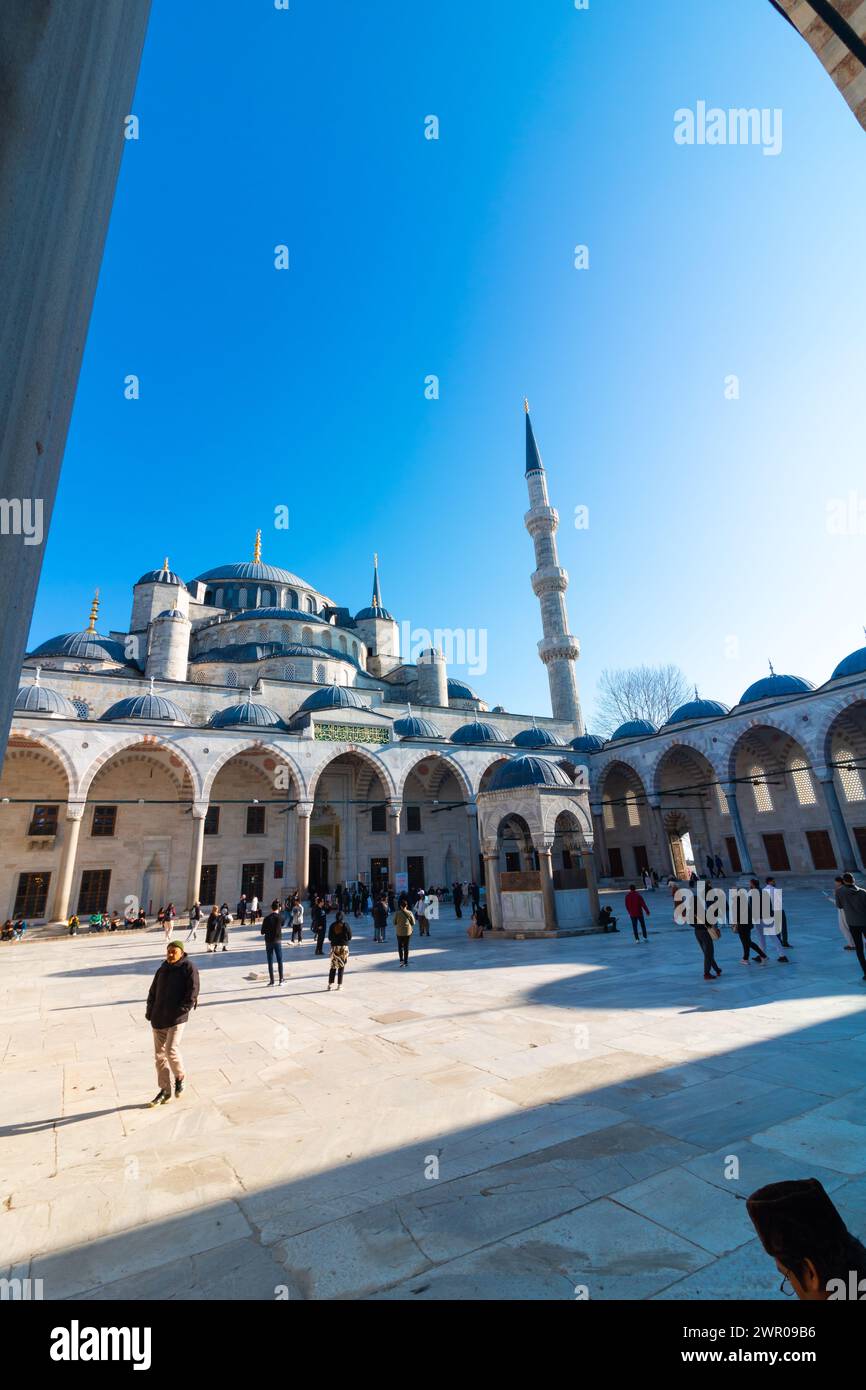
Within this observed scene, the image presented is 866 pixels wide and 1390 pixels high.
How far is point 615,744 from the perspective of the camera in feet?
92.0

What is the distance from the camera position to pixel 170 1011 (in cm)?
477

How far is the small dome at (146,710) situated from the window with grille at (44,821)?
3.81m

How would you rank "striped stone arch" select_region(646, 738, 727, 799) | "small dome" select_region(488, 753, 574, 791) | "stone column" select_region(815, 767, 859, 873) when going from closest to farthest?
"small dome" select_region(488, 753, 574, 791)
"stone column" select_region(815, 767, 859, 873)
"striped stone arch" select_region(646, 738, 727, 799)

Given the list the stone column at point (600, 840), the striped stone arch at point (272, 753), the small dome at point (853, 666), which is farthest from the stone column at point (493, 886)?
the stone column at point (600, 840)

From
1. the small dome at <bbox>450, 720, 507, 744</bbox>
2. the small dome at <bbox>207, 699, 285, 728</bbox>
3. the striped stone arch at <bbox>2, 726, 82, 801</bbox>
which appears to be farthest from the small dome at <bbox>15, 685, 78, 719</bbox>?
the small dome at <bbox>450, 720, 507, 744</bbox>

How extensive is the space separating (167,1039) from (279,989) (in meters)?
4.78

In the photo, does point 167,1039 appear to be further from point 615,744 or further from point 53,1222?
point 615,744

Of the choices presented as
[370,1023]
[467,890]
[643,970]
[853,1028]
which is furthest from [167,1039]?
[467,890]

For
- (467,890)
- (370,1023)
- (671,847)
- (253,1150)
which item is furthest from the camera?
(671,847)

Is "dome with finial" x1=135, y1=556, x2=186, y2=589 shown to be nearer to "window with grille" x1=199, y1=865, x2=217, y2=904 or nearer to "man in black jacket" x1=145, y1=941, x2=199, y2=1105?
"window with grille" x1=199, y1=865, x2=217, y2=904

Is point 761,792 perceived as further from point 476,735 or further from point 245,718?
point 245,718

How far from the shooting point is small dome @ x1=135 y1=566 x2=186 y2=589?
30531 millimetres

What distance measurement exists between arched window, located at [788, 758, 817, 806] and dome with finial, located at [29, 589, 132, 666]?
28347mm

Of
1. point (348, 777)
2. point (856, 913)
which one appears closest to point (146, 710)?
point (348, 777)
